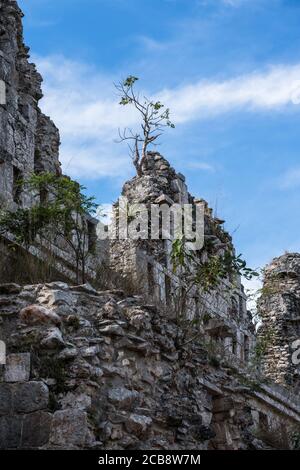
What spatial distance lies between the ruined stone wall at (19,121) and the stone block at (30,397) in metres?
5.60

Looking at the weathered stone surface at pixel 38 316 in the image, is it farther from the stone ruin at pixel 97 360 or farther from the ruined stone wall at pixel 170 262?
the ruined stone wall at pixel 170 262

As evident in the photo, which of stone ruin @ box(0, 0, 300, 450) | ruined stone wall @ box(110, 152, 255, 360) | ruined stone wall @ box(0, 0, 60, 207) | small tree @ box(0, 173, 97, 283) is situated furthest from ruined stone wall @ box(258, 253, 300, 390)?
small tree @ box(0, 173, 97, 283)

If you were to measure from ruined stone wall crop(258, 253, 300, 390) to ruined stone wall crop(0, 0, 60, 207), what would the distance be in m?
7.81

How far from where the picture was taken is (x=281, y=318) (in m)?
24.0

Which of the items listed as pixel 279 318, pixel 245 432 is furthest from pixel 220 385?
pixel 279 318

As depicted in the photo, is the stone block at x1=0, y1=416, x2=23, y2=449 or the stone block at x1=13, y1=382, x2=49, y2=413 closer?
the stone block at x1=0, y1=416, x2=23, y2=449

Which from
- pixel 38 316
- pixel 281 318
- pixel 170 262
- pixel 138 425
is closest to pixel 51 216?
pixel 38 316

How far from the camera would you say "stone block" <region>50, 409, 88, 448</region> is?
9328 millimetres

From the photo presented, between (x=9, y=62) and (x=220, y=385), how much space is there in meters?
6.91

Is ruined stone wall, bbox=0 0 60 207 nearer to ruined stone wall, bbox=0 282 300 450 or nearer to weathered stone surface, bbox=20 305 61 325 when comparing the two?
ruined stone wall, bbox=0 282 300 450

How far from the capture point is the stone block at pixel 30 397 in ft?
31.1

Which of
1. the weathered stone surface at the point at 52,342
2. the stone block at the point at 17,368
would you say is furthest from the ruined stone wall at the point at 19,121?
the stone block at the point at 17,368

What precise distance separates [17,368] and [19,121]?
7389 millimetres

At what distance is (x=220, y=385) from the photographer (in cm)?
1323
